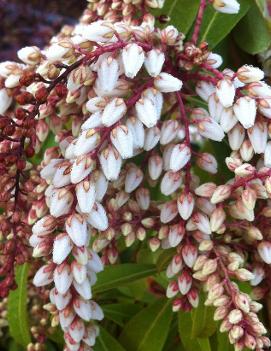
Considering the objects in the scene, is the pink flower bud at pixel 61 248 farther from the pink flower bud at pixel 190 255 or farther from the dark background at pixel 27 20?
the dark background at pixel 27 20

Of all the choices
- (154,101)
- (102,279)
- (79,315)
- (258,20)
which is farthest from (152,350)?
(258,20)

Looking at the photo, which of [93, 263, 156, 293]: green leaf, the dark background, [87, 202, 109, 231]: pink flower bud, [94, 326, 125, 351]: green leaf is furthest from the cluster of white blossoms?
the dark background

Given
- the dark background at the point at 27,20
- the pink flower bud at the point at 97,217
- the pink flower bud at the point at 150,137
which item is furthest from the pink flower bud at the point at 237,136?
the dark background at the point at 27,20

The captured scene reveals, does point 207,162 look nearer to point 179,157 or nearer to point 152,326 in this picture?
point 179,157

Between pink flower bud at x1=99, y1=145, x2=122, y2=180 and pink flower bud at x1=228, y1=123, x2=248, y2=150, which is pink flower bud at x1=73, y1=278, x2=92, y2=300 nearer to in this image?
pink flower bud at x1=99, y1=145, x2=122, y2=180

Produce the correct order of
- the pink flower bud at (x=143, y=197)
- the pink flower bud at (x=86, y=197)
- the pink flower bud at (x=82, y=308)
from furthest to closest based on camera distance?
the pink flower bud at (x=143, y=197) → the pink flower bud at (x=82, y=308) → the pink flower bud at (x=86, y=197)
